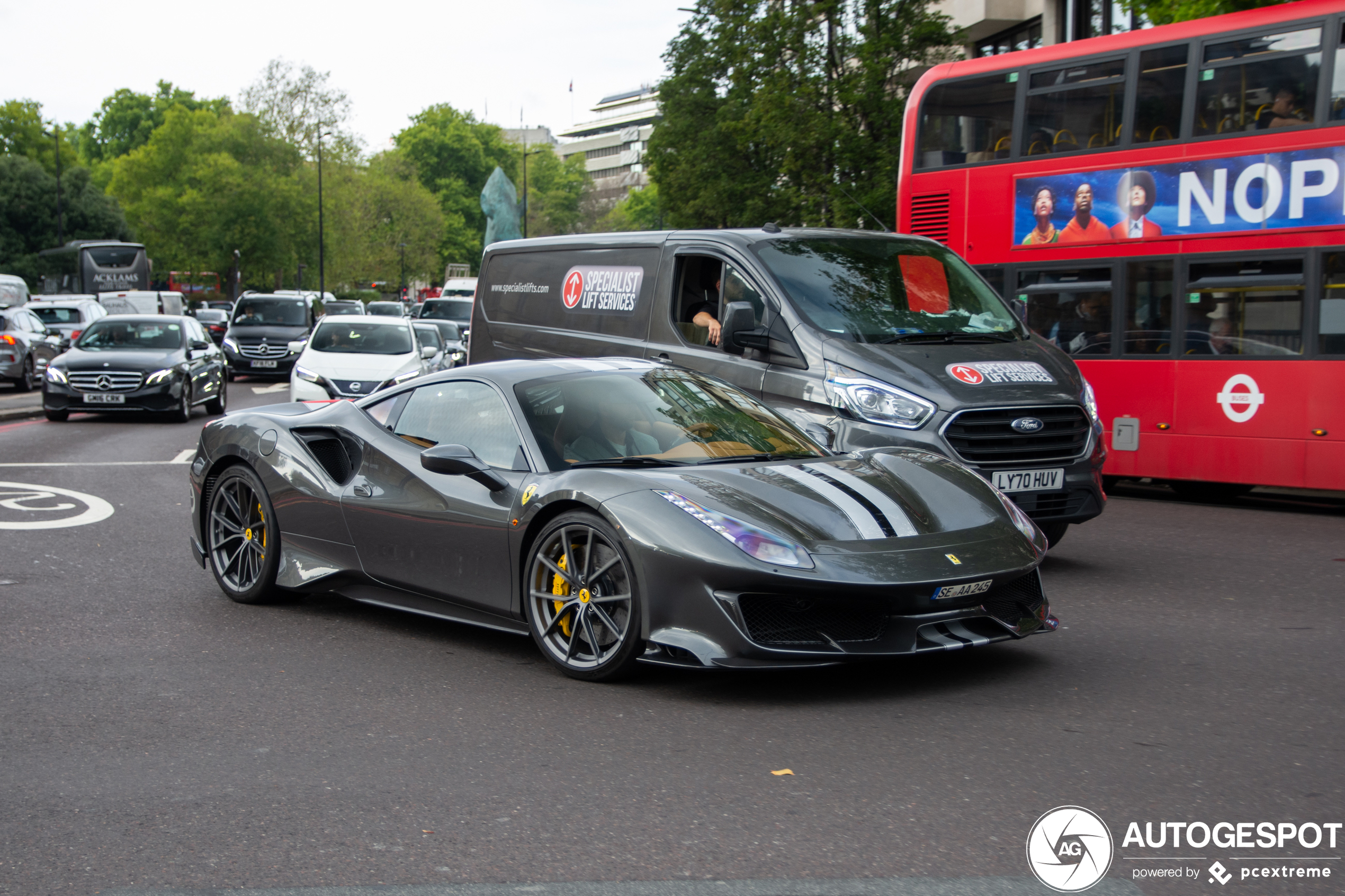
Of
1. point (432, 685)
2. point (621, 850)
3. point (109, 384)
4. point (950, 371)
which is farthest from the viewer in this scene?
point (109, 384)

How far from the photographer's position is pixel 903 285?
29.0ft

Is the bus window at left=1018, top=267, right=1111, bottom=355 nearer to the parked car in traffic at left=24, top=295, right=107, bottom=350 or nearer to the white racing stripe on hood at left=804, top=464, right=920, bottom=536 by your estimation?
the white racing stripe on hood at left=804, top=464, right=920, bottom=536

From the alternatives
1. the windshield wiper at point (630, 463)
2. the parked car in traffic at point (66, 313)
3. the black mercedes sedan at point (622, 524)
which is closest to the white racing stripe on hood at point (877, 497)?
the black mercedes sedan at point (622, 524)

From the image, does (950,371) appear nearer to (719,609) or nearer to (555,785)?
(719,609)

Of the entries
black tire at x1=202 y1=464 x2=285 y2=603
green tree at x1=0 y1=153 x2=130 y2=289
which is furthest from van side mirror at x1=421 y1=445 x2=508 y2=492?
green tree at x1=0 y1=153 x2=130 y2=289

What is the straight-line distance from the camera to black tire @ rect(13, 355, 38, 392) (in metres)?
26.5

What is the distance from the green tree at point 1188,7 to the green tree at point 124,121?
338 feet

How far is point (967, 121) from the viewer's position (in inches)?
504

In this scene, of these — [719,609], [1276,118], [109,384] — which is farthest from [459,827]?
[109,384]

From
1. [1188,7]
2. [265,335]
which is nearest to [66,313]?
[265,335]

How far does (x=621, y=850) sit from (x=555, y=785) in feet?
1.87

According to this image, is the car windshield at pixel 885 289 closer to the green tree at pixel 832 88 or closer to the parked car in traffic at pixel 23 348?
the green tree at pixel 832 88

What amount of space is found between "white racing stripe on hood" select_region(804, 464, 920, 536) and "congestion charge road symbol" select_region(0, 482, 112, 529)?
6.18 m

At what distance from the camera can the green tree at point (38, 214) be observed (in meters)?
73.4
